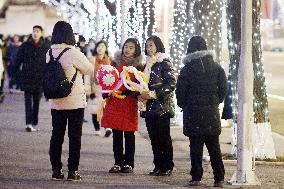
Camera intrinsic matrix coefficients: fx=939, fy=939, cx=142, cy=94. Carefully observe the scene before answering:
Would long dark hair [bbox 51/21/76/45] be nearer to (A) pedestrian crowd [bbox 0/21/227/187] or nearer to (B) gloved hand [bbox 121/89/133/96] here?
(A) pedestrian crowd [bbox 0/21/227/187]

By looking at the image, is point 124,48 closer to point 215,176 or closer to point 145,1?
point 215,176

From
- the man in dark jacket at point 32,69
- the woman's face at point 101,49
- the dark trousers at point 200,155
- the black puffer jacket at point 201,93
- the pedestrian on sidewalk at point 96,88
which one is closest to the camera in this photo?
the black puffer jacket at point 201,93

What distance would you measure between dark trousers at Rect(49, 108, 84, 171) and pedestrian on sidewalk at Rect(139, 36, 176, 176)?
1.15 m

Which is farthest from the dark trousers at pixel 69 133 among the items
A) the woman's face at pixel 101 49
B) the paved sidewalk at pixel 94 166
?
the woman's face at pixel 101 49

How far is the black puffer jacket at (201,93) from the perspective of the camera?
11.8 m

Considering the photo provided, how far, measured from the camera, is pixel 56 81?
12125mm

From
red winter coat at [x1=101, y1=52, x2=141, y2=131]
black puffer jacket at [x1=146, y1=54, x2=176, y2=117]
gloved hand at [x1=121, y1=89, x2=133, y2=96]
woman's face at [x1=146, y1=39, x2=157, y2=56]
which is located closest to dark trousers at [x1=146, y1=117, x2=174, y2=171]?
black puffer jacket at [x1=146, y1=54, x2=176, y2=117]

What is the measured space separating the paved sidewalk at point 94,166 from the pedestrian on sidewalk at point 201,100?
376 mm

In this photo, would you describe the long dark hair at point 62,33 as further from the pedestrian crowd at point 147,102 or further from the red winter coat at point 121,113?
the red winter coat at point 121,113

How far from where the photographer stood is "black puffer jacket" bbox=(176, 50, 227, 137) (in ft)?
38.7

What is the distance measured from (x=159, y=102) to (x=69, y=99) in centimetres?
143

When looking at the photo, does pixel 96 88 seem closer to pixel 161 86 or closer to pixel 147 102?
pixel 147 102

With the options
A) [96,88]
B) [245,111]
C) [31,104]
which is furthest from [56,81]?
[31,104]

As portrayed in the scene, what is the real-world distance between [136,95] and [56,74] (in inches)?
59.6
